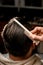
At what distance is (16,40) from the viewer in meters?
1.05

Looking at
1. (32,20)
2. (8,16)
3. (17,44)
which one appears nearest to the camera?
(17,44)

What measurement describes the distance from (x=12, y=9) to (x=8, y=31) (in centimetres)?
313

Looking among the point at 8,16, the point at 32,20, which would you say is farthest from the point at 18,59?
the point at 8,16

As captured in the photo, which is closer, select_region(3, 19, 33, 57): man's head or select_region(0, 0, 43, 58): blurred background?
select_region(3, 19, 33, 57): man's head

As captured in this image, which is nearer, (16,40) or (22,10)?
(16,40)

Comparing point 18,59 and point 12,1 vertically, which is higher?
point 12,1

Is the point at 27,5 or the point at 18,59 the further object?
the point at 27,5

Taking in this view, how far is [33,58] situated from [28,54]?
1.5 inches

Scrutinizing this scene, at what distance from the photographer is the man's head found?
1043 millimetres

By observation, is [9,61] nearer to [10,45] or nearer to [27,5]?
[10,45]

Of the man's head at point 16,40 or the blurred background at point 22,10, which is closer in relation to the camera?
the man's head at point 16,40

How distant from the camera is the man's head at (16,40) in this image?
1043mm

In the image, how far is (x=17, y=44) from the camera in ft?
3.49

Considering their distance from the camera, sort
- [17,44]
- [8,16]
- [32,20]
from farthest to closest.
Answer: [8,16]
[32,20]
[17,44]
